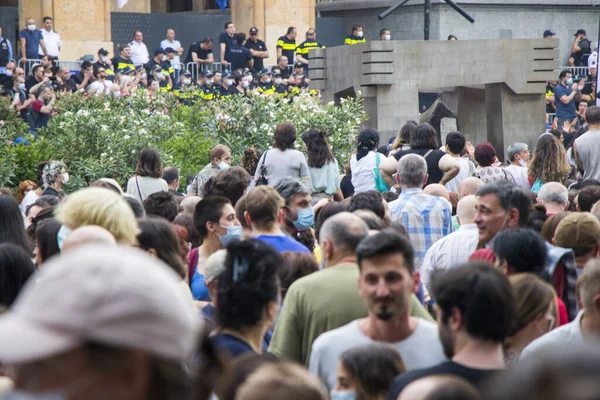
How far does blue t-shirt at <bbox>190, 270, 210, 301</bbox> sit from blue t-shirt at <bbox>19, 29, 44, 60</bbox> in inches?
737

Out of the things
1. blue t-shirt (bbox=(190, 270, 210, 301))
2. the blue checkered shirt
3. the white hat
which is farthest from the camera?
the blue checkered shirt

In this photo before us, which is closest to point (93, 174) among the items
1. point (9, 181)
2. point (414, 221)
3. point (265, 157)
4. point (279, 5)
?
point (9, 181)

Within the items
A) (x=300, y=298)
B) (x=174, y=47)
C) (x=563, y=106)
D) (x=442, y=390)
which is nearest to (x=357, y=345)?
(x=300, y=298)

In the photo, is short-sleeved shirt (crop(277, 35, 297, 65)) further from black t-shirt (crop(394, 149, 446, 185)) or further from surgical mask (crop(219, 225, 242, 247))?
surgical mask (crop(219, 225, 242, 247))

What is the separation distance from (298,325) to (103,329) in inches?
125

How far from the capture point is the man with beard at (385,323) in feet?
13.9

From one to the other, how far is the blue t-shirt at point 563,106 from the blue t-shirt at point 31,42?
39.5 ft

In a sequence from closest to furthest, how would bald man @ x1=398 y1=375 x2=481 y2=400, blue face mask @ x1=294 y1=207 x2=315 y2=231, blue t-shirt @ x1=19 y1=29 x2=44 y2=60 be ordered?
bald man @ x1=398 y1=375 x2=481 y2=400, blue face mask @ x1=294 y1=207 x2=315 y2=231, blue t-shirt @ x1=19 y1=29 x2=44 y2=60

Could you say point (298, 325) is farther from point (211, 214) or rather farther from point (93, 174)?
point (93, 174)

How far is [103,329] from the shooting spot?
1.76 meters

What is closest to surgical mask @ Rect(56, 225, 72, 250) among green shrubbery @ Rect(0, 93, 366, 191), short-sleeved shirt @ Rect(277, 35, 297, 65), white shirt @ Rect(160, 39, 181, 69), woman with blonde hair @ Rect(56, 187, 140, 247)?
woman with blonde hair @ Rect(56, 187, 140, 247)

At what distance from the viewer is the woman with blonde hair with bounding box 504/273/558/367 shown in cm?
453

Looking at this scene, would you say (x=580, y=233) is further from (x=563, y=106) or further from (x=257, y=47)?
(x=257, y=47)

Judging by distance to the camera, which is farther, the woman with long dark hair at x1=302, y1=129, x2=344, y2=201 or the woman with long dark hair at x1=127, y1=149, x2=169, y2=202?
the woman with long dark hair at x1=302, y1=129, x2=344, y2=201
